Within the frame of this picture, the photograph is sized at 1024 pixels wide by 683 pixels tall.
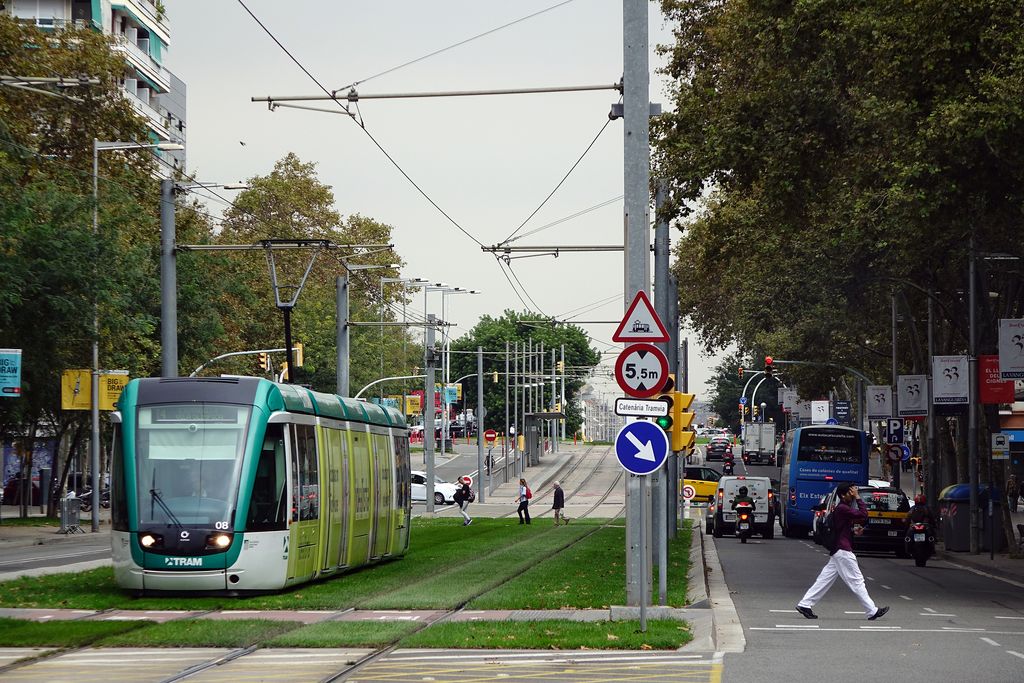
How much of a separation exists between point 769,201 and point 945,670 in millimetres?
13705

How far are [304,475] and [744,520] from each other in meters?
25.6

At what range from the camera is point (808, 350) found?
63.1m

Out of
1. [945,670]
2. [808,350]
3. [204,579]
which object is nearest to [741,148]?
[204,579]

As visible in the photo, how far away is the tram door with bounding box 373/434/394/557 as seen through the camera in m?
28.0

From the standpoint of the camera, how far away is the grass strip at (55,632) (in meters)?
15.6

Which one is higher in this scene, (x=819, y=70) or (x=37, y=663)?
(x=819, y=70)

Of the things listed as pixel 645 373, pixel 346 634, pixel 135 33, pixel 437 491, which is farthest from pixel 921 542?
pixel 135 33

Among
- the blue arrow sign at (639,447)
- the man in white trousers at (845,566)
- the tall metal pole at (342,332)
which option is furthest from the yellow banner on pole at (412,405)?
the blue arrow sign at (639,447)

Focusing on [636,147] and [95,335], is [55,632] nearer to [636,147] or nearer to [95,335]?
[636,147]

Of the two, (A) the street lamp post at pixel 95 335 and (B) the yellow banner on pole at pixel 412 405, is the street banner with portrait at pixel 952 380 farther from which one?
(B) the yellow banner on pole at pixel 412 405

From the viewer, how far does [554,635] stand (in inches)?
633

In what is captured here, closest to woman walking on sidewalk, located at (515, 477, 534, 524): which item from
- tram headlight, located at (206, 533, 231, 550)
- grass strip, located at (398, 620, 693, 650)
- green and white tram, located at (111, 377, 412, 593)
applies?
green and white tram, located at (111, 377, 412, 593)

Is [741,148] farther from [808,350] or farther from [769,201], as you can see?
[808,350]

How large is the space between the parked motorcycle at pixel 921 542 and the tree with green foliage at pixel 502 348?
104792 mm
